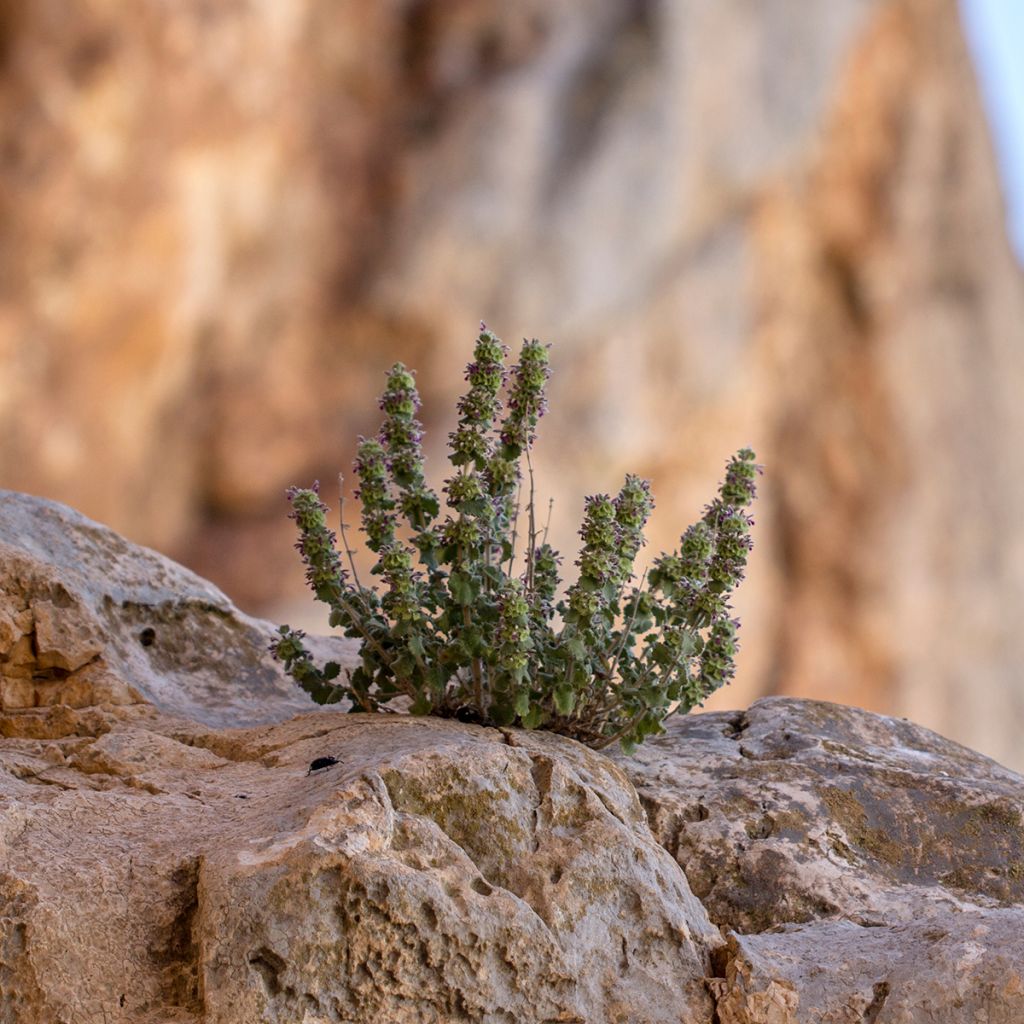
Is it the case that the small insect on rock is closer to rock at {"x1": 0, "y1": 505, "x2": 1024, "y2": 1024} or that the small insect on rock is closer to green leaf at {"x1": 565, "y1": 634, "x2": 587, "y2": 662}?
rock at {"x1": 0, "y1": 505, "x2": 1024, "y2": 1024}

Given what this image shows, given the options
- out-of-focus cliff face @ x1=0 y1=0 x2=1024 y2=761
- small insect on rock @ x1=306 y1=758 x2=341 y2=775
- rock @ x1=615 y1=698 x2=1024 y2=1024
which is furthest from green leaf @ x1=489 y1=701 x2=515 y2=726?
out-of-focus cliff face @ x1=0 y1=0 x2=1024 y2=761

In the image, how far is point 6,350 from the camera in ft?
32.1

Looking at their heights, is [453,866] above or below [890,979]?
above

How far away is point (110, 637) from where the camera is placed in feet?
10.5

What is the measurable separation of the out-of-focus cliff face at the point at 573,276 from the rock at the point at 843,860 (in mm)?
7695

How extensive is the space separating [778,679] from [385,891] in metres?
13.1

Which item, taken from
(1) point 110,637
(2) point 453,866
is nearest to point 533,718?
(2) point 453,866

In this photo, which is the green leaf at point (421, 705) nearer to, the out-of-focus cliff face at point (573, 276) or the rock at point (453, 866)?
the rock at point (453, 866)

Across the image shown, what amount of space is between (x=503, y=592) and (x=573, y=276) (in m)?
9.58

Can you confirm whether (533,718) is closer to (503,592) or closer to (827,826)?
(503,592)

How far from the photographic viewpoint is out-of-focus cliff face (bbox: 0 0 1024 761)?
10172 millimetres

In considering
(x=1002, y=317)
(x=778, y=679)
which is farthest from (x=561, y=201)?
(x=1002, y=317)


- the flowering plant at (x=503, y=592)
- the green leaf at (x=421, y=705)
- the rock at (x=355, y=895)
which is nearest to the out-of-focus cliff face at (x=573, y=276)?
the flowering plant at (x=503, y=592)

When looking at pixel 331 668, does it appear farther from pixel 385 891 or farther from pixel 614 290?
pixel 614 290
